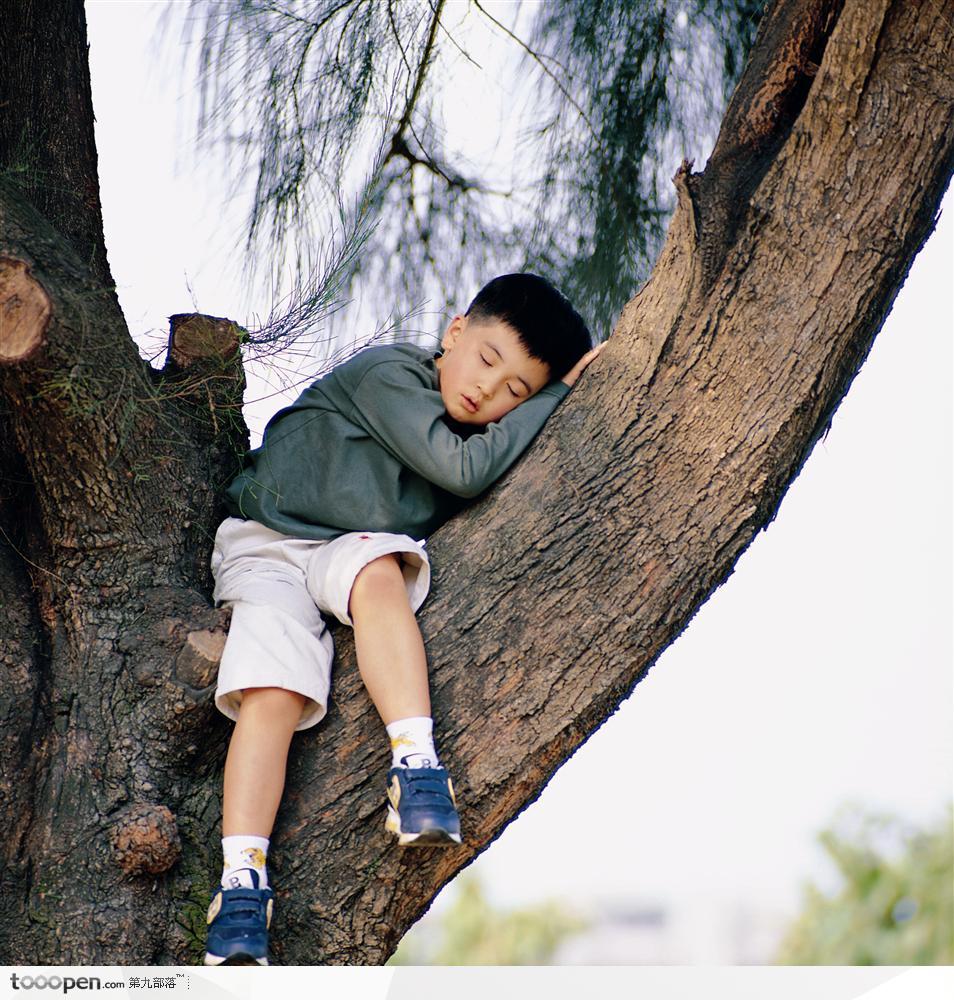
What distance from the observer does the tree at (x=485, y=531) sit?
1385mm

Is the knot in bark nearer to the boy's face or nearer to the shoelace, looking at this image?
the shoelace

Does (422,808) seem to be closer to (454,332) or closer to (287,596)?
(287,596)

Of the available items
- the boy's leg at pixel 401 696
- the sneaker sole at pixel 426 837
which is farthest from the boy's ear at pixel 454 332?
the sneaker sole at pixel 426 837

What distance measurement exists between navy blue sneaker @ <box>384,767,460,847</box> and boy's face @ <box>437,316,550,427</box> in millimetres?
582

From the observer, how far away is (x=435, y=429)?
1.66 meters

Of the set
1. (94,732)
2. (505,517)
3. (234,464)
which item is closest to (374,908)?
(94,732)

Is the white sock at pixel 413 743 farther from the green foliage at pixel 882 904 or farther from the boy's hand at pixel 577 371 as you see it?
the green foliage at pixel 882 904

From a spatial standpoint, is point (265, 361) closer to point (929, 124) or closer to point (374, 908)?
point (374, 908)

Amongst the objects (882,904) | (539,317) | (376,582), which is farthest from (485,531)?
(882,904)

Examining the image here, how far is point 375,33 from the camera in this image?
82.2 inches

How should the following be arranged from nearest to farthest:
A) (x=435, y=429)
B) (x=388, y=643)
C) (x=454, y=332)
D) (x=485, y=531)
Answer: (x=388, y=643) < (x=485, y=531) < (x=435, y=429) < (x=454, y=332)

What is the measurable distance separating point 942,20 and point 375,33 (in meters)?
1.04

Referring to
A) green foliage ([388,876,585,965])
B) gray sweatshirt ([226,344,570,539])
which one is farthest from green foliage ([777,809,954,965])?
gray sweatshirt ([226,344,570,539])

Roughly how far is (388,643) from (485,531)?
0.69 feet
